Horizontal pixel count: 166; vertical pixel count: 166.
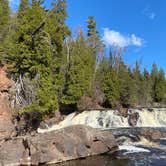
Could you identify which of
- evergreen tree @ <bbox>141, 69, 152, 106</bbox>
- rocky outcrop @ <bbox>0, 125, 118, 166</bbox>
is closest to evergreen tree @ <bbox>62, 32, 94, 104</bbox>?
evergreen tree @ <bbox>141, 69, 152, 106</bbox>

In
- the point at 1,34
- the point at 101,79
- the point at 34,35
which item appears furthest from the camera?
the point at 101,79

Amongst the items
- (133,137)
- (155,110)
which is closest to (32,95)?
(133,137)

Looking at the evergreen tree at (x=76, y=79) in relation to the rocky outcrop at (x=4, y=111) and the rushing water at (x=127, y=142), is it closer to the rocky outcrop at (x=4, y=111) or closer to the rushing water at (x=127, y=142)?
the rushing water at (x=127, y=142)

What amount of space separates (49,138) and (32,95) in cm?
A: 606

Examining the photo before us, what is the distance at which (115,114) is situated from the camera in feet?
111

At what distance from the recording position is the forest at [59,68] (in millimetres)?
22391

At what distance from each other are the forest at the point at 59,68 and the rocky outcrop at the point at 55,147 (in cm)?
492

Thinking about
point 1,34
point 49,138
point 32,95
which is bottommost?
point 49,138

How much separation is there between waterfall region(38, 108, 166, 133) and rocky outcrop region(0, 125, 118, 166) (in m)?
14.2

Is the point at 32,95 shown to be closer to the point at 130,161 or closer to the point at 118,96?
the point at 130,161

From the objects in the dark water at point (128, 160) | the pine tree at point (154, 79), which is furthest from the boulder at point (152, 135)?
the pine tree at point (154, 79)

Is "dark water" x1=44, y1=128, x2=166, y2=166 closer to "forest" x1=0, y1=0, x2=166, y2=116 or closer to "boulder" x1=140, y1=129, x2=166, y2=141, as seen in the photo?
"boulder" x1=140, y1=129, x2=166, y2=141

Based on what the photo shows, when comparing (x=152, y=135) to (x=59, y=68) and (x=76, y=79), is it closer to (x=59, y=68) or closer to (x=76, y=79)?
(x=59, y=68)

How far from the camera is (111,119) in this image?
32.9 metres
